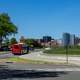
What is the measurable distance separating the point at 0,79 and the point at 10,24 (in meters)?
118

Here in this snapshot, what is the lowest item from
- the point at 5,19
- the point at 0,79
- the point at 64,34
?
the point at 0,79

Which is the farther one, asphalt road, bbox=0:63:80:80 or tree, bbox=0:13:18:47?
tree, bbox=0:13:18:47

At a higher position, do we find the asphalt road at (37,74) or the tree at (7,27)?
the tree at (7,27)

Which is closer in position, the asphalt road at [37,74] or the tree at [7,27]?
the asphalt road at [37,74]

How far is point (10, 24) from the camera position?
139m

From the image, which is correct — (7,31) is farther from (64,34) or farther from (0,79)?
(0,79)

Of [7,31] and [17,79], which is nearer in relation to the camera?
[17,79]

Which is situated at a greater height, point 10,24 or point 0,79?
point 10,24

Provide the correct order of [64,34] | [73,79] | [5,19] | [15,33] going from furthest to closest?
[15,33]
[5,19]
[64,34]
[73,79]

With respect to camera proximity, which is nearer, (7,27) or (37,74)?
(37,74)

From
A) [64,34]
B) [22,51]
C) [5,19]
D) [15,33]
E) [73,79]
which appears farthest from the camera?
[15,33]

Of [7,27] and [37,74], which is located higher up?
[7,27]

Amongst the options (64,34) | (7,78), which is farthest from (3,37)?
(7,78)

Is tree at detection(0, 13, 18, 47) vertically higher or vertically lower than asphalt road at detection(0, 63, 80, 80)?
higher
